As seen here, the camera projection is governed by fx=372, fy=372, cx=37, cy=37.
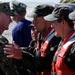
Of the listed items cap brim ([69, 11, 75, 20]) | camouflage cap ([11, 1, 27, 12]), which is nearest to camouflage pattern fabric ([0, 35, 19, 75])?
cap brim ([69, 11, 75, 20])

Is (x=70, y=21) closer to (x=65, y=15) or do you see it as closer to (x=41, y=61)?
(x=65, y=15)

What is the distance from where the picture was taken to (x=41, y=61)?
4551mm

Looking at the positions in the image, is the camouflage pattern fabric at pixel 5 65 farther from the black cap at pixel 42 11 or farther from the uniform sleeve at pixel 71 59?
the black cap at pixel 42 11

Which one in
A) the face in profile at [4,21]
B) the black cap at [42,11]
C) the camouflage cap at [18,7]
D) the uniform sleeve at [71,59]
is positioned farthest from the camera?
the camouflage cap at [18,7]

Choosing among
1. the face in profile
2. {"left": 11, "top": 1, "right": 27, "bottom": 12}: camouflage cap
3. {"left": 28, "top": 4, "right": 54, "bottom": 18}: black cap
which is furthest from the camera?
{"left": 11, "top": 1, "right": 27, "bottom": 12}: camouflage cap

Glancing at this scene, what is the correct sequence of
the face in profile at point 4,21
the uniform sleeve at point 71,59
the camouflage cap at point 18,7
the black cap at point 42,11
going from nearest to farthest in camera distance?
the uniform sleeve at point 71,59 < the face in profile at point 4,21 < the black cap at point 42,11 < the camouflage cap at point 18,7

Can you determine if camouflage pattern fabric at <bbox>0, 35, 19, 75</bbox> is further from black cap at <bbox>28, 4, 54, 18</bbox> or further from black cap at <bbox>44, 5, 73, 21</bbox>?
black cap at <bbox>28, 4, 54, 18</bbox>

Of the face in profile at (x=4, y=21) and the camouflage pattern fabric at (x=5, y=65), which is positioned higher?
the face in profile at (x=4, y=21)

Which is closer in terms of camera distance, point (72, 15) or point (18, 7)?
point (72, 15)

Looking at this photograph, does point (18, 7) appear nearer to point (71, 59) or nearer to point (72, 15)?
point (72, 15)

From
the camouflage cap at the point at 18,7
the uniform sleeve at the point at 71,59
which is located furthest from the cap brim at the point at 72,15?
the camouflage cap at the point at 18,7

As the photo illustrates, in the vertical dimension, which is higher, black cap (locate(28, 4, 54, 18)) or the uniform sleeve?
black cap (locate(28, 4, 54, 18))

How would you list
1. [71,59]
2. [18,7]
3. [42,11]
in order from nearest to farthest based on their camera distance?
[71,59] → [42,11] → [18,7]

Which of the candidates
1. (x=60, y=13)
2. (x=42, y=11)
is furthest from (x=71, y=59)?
(x=42, y=11)
